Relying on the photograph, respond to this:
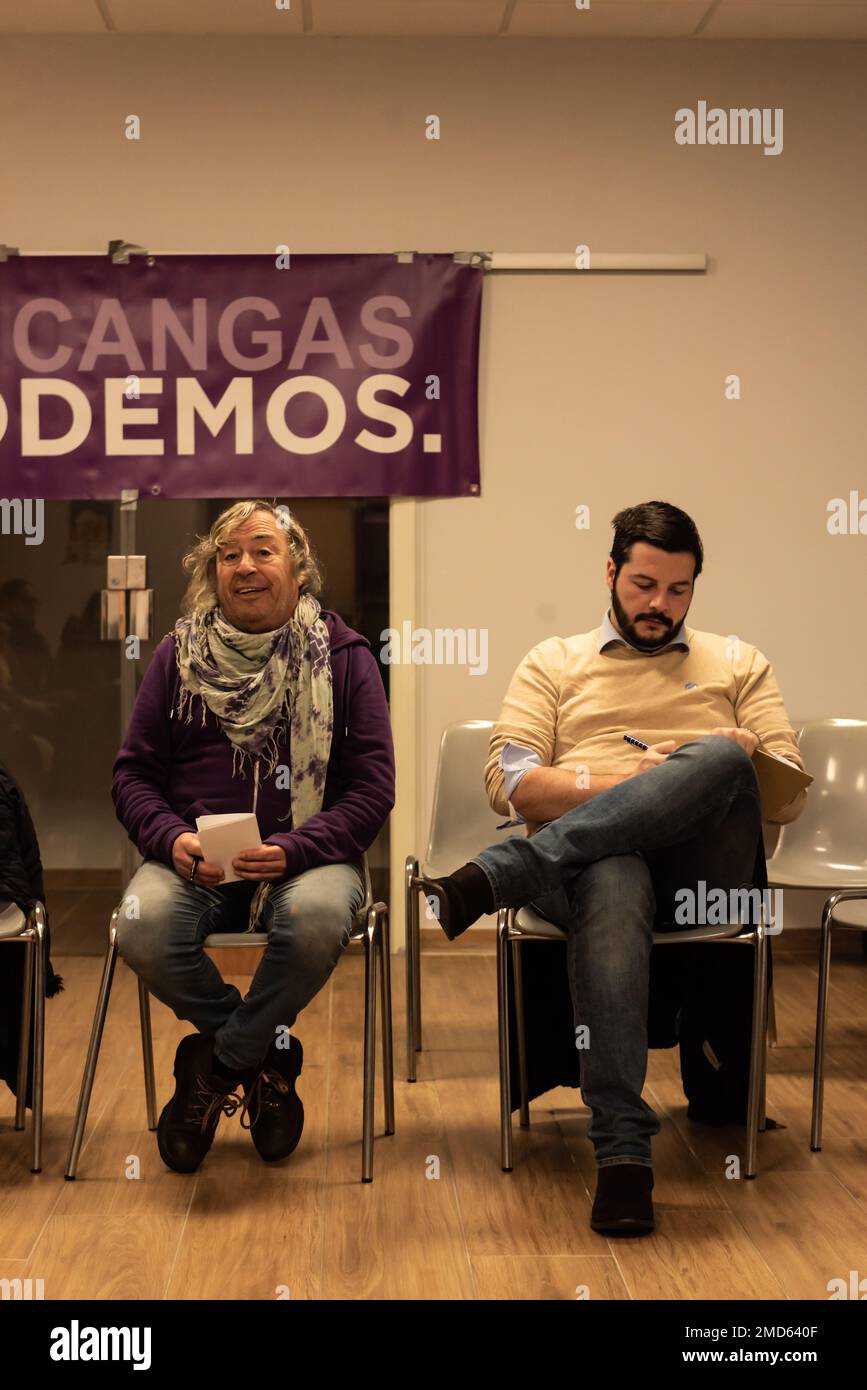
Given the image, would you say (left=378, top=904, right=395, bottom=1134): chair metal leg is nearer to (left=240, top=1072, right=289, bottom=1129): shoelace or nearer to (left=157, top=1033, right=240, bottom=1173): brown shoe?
(left=240, top=1072, right=289, bottom=1129): shoelace

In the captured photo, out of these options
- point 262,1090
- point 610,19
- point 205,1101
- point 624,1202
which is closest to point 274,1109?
point 262,1090

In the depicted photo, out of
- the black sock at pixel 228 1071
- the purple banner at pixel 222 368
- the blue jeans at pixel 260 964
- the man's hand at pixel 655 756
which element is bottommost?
the black sock at pixel 228 1071

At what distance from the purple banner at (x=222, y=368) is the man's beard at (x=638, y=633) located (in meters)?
1.80

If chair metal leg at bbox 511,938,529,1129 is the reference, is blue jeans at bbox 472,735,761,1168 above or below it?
above

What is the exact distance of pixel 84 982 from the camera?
419 cm

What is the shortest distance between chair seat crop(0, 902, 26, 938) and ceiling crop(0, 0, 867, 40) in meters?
2.85

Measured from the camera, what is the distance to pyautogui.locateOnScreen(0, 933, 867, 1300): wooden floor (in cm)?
218

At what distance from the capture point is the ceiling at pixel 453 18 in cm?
421

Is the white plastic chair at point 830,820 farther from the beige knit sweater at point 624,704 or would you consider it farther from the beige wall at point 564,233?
the beige wall at point 564,233

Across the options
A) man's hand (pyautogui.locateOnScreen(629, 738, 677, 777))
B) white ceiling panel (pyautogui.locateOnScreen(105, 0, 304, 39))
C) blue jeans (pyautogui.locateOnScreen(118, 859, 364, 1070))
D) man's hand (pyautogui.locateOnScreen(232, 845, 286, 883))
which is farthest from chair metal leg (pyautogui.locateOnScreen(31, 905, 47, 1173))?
white ceiling panel (pyautogui.locateOnScreen(105, 0, 304, 39))

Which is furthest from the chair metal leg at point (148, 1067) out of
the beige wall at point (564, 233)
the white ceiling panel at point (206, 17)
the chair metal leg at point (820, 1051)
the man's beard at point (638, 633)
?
the white ceiling panel at point (206, 17)

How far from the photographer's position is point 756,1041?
8.59 ft
